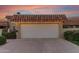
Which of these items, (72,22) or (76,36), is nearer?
(72,22)

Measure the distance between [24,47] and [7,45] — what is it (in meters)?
1.23

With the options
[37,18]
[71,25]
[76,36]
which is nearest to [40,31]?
[37,18]

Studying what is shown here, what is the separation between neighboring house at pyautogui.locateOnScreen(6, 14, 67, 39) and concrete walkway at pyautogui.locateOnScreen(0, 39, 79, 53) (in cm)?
41

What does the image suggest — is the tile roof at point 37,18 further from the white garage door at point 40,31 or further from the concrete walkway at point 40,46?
the concrete walkway at point 40,46

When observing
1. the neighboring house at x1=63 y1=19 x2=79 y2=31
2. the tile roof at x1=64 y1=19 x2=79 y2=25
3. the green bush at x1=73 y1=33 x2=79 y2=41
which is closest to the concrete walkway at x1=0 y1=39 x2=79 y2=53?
the green bush at x1=73 y1=33 x2=79 y2=41

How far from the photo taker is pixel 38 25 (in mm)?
19016

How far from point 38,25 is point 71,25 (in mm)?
2292

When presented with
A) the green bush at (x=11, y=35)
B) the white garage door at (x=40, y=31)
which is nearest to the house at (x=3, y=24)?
the green bush at (x=11, y=35)

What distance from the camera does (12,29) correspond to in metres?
18.2

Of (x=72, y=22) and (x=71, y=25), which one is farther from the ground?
(x=72, y=22)

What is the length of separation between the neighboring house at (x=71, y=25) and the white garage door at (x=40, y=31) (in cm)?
96

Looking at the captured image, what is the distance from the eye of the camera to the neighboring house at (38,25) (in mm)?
18344

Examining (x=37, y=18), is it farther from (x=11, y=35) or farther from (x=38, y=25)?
(x=11, y=35)
